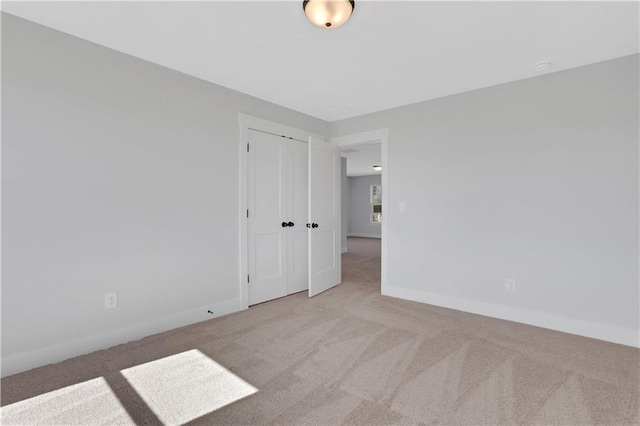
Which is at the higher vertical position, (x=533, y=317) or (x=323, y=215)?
(x=323, y=215)

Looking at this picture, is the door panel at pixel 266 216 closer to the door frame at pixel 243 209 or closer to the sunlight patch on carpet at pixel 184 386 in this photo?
the door frame at pixel 243 209

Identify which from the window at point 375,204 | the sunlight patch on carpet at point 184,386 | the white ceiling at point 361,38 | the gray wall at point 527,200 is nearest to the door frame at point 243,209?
the white ceiling at point 361,38

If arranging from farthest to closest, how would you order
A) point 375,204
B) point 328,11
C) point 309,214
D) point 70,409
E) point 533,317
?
point 375,204, point 309,214, point 533,317, point 328,11, point 70,409

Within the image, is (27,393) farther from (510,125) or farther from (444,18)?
(510,125)

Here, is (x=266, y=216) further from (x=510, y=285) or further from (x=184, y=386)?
(x=510, y=285)

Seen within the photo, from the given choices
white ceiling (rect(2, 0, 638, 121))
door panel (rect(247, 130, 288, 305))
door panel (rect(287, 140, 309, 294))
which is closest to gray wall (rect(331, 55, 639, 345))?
white ceiling (rect(2, 0, 638, 121))

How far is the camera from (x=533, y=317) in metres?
2.97

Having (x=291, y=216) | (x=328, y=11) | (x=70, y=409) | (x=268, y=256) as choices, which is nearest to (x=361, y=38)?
(x=328, y=11)

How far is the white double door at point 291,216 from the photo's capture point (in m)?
3.55

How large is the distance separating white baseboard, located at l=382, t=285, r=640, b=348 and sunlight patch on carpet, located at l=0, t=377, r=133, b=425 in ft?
9.99

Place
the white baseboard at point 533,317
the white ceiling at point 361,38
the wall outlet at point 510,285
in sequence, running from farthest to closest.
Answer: the wall outlet at point 510,285, the white baseboard at point 533,317, the white ceiling at point 361,38

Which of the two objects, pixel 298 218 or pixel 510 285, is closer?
pixel 510 285

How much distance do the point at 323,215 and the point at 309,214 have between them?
1.11 ft

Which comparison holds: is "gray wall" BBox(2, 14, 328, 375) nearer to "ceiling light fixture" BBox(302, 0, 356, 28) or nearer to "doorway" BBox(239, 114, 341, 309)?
"doorway" BBox(239, 114, 341, 309)
